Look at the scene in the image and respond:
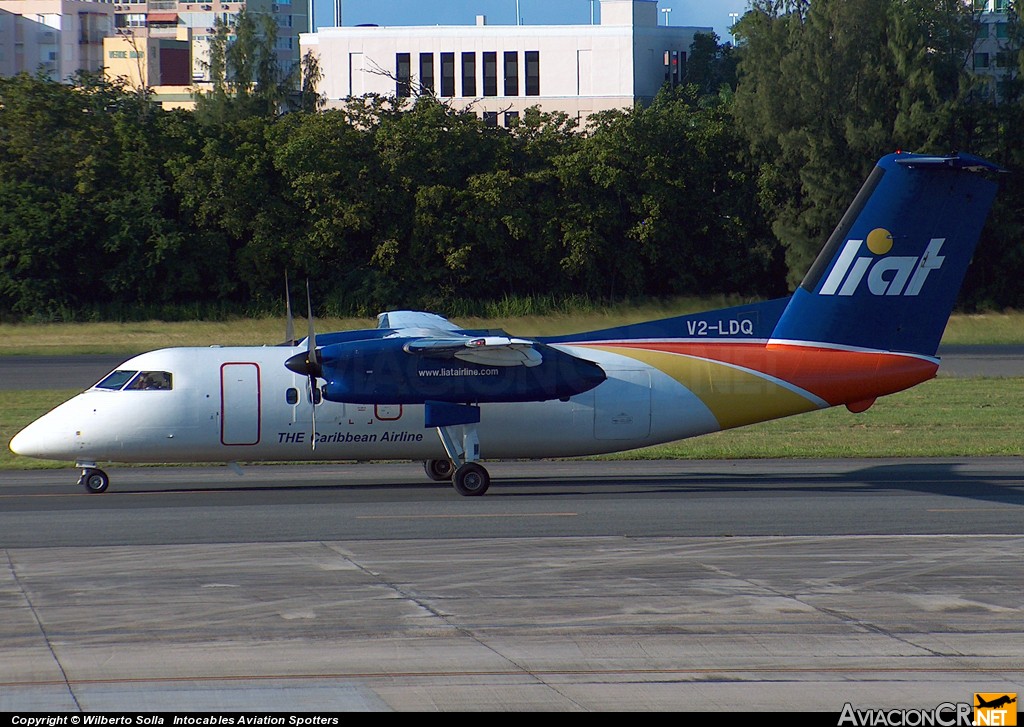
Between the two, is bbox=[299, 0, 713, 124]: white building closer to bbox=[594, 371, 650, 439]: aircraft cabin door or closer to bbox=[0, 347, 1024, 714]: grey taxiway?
bbox=[594, 371, 650, 439]: aircraft cabin door

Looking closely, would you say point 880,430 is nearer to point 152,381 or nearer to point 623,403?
point 623,403

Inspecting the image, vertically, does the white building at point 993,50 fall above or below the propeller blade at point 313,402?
above

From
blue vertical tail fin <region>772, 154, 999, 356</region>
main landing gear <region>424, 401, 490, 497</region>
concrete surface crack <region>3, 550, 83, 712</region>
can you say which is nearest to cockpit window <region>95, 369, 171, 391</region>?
main landing gear <region>424, 401, 490, 497</region>

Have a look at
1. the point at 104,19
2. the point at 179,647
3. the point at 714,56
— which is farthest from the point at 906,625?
the point at 104,19

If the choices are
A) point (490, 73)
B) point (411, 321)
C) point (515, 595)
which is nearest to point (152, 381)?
point (411, 321)

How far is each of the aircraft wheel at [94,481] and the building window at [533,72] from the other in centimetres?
6230

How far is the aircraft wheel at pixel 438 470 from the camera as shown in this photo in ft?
69.3

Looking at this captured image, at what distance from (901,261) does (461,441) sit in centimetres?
793

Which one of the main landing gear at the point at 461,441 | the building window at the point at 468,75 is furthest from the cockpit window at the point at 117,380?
the building window at the point at 468,75

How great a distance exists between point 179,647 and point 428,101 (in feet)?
162

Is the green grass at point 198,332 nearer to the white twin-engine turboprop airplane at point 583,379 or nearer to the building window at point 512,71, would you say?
the white twin-engine turboprop airplane at point 583,379

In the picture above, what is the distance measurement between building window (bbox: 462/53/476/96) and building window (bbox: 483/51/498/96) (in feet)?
2.37

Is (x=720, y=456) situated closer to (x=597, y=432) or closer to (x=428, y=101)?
(x=597, y=432)

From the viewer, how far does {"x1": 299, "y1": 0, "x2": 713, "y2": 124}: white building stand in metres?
77.8
